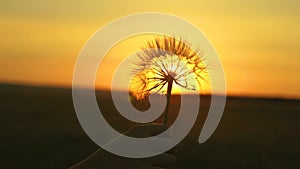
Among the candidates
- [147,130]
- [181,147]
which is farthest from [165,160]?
[181,147]

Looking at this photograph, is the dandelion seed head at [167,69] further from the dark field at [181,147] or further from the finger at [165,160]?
the dark field at [181,147]

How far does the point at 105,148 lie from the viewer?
3.93 meters

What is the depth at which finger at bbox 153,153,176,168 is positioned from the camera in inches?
147

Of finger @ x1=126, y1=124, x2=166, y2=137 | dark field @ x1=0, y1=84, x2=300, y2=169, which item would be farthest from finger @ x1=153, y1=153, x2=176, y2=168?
dark field @ x1=0, y1=84, x2=300, y2=169

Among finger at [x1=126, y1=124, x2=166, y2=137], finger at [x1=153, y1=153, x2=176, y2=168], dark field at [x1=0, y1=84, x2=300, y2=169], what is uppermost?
finger at [x1=126, y1=124, x2=166, y2=137]

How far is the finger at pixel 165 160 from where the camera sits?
3729 millimetres

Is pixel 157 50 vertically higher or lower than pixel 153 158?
higher

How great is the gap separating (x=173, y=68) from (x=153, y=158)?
58.0 inches

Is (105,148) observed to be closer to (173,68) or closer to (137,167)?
(137,167)

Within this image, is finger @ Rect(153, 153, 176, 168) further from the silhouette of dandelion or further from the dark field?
the dark field

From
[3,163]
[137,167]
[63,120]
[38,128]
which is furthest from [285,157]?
[137,167]

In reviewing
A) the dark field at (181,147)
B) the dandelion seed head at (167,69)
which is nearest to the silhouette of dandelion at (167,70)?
the dandelion seed head at (167,69)

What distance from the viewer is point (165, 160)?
12.3ft

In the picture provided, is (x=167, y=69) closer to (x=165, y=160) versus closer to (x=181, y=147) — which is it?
(x=165, y=160)
